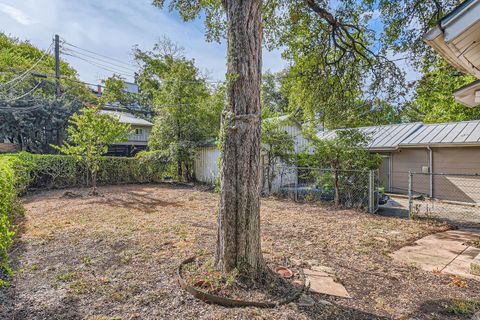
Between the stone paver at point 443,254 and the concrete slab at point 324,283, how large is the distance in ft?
4.75

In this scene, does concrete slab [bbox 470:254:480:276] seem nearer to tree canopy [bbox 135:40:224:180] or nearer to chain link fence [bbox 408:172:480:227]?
chain link fence [bbox 408:172:480:227]

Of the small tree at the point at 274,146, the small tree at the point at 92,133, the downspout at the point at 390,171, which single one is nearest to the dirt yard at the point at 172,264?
the small tree at the point at 92,133

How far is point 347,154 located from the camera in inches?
301

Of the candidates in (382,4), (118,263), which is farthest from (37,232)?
(382,4)

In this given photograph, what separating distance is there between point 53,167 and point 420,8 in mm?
13068

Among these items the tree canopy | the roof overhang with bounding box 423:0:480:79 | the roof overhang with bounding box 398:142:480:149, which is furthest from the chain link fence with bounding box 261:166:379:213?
the roof overhang with bounding box 398:142:480:149

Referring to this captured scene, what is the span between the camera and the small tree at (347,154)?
7566 mm

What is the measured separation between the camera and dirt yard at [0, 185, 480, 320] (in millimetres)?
2357

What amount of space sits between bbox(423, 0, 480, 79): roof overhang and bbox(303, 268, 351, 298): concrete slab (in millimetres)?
2689

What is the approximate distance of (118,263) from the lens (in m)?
3.43

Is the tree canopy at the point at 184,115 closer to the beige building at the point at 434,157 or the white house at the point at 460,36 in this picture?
the beige building at the point at 434,157

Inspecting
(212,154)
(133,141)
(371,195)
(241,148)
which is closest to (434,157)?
(371,195)

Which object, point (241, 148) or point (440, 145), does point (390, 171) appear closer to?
point (440, 145)

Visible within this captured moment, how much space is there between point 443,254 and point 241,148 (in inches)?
149
